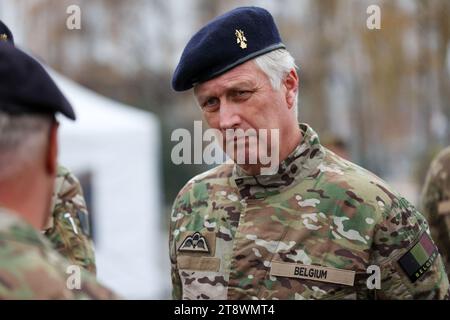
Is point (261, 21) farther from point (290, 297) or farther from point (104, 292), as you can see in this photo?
point (104, 292)

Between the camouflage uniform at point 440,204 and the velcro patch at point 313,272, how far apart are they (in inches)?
43.8

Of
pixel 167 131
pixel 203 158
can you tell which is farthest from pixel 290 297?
pixel 167 131

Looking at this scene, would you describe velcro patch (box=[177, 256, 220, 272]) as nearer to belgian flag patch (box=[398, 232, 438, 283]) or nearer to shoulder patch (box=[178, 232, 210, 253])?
shoulder patch (box=[178, 232, 210, 253])

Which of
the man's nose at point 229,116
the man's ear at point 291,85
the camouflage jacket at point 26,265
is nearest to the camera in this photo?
the camouflage jacket at point 26,265

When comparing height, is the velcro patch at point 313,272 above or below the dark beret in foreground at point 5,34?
below

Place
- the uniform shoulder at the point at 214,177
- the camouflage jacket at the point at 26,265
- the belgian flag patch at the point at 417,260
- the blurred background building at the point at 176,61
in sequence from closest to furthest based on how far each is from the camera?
the camouflage jacket at the point at 26,265 < the belgian flag patch at the point at 417,260 < the uniform shoulder at the point at 214,177 < the blurred background building at the point at 176,61

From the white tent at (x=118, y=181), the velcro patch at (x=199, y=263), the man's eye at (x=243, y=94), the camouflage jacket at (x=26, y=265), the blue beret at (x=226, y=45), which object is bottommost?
the white tent at (x=118, y=181)

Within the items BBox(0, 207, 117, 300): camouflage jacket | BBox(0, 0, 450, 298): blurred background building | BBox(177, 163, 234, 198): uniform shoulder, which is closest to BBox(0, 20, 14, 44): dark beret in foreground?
BBox(177, 163, 234, 198): uniform shoulder

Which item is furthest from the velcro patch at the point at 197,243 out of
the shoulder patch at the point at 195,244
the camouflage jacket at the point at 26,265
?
the camouflage jacket at the point at 26,265

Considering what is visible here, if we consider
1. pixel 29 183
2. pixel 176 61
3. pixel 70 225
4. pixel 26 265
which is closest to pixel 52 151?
pixel 29 183

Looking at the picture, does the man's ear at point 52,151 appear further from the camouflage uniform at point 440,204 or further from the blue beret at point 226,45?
the camouflage uniform at point 440,204

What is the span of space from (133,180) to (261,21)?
7732 millimetres

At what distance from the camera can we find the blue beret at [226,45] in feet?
9.55

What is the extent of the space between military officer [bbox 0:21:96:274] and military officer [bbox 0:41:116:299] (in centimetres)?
132
